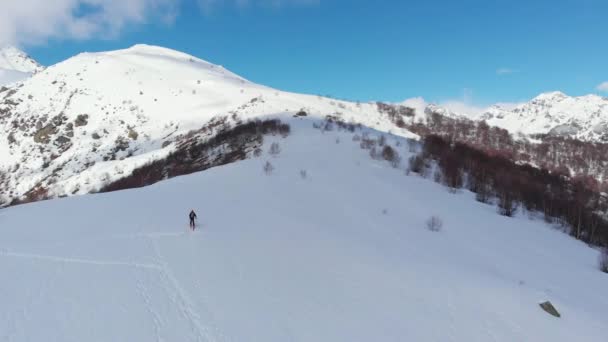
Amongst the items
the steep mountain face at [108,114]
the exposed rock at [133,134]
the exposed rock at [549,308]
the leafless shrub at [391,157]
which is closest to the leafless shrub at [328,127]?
the steep mountain face at [108,114]

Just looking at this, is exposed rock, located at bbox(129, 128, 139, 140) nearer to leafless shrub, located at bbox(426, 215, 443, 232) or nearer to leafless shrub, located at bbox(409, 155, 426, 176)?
leafless shrub, located at bbox(409, 155, 426, 176)

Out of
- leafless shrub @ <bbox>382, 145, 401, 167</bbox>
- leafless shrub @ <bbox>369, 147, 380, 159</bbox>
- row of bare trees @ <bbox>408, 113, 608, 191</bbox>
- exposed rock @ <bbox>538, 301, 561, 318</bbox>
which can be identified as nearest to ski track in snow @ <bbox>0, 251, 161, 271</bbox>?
exposed rock @ <bbox>538, 301, 561, 318</bbox>

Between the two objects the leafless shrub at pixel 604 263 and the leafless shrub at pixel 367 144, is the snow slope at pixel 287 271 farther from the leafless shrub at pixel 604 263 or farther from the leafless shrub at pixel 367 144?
the leafless shrub at pixel 367 144

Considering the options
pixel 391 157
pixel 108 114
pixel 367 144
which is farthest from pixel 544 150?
pixel 108 114

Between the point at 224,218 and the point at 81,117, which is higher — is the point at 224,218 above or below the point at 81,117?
below

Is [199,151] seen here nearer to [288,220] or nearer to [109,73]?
[288,220]

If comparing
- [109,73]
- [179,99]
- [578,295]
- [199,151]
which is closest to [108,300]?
[578,295]
